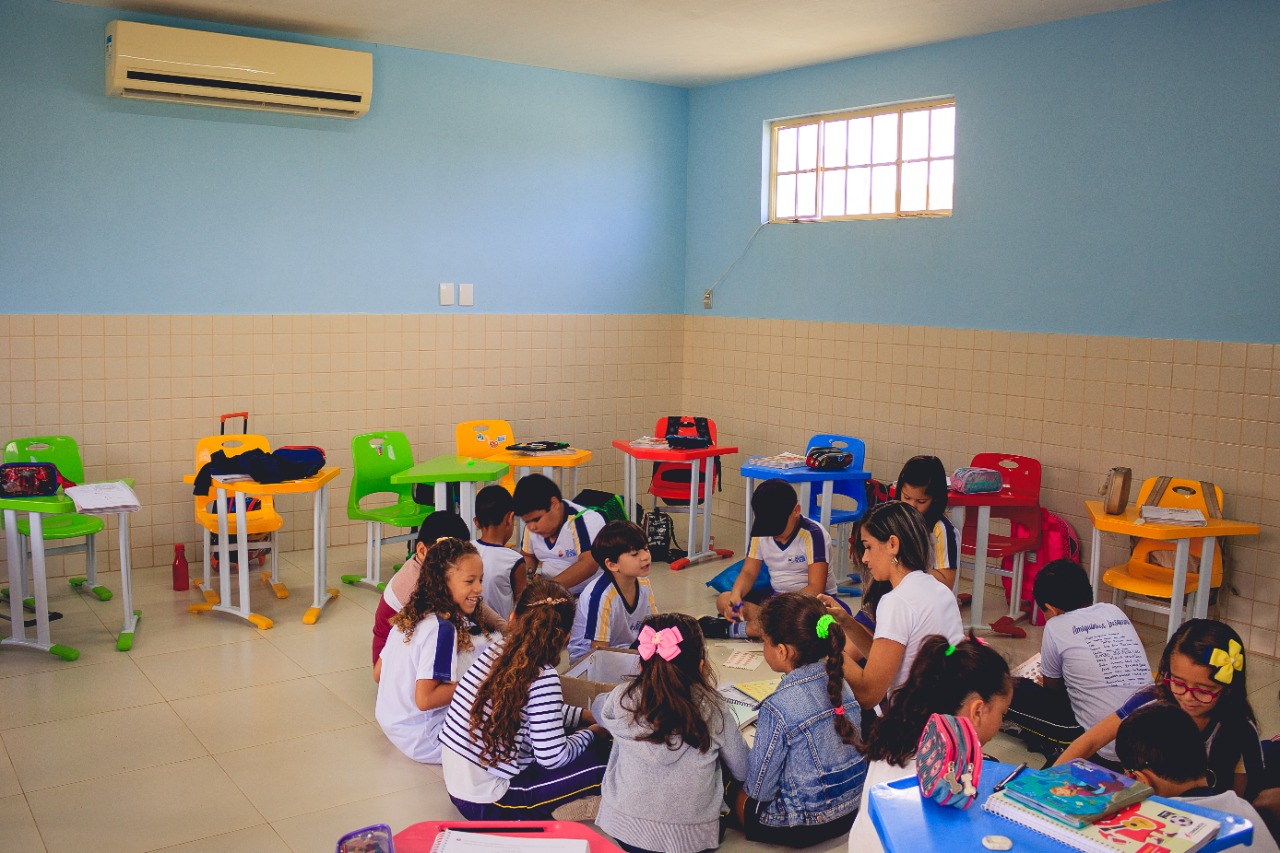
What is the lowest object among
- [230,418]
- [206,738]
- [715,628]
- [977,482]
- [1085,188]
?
[206,738]

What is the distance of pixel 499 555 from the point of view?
4613mm

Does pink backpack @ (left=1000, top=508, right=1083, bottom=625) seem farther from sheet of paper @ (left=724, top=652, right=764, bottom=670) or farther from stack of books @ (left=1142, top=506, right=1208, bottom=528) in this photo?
sheet of paper @ (left=724, top=652, right=764, bottom=670)

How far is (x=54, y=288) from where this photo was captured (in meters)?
6.16

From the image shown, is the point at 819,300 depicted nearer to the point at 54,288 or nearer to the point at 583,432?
the point at 583,432

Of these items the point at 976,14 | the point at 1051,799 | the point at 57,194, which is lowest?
the point at 1051,799

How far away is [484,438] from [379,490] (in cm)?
79

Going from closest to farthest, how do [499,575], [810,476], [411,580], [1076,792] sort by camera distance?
[1076,792] → [411,580] → [499,575] → [810,476]

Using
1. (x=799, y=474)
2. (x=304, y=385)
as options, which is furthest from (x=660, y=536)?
(x=304, y=385)

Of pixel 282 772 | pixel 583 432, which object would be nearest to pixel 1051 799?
pixel 282 772

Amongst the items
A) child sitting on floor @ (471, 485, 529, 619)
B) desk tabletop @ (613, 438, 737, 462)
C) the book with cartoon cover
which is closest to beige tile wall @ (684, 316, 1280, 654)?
desk tabletop @ (613, 438, 737, 462)

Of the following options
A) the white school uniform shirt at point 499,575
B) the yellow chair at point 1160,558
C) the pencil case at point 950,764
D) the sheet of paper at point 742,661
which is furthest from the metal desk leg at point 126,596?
the yellow chair at point 1160,558

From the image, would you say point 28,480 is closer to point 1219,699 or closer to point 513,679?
point 513,679

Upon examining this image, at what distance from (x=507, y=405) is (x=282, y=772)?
13.5 feet

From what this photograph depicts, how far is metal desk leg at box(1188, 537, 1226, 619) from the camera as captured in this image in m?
5.09
